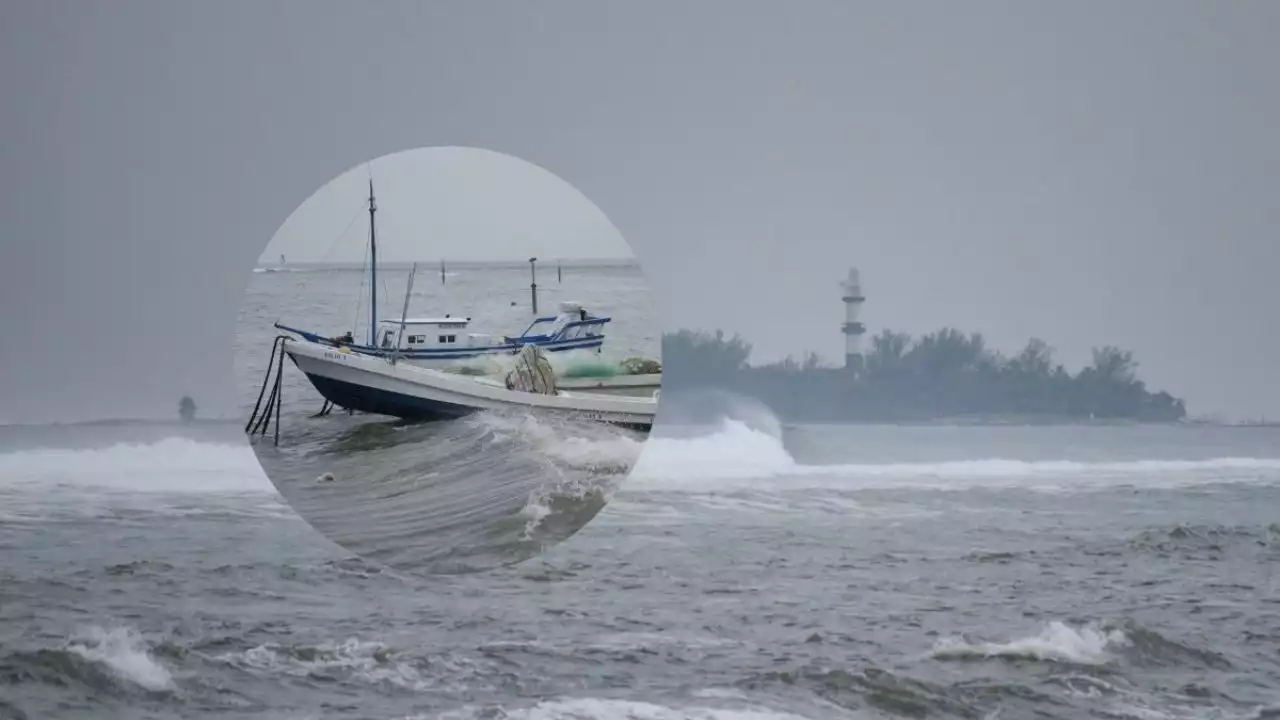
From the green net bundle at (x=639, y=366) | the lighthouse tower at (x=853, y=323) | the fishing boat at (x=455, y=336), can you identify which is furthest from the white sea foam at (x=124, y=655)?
the lighthouse tower at (x=853, y=323)

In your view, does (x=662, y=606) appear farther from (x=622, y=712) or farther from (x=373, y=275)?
(x=373, y=275)

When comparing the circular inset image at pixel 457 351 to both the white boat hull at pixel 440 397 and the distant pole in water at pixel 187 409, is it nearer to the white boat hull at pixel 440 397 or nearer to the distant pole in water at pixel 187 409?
the white boat hull at pixel 440 397

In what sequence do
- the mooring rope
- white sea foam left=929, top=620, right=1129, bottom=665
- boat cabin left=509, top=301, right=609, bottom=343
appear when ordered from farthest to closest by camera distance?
white sea foam left=929, top=620, right=1129, bottom=665 < boat cabin left=509, top=301, right=609, bottom=343 < the mooring rope

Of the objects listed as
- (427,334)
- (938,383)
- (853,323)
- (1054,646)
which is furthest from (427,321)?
(938,383)

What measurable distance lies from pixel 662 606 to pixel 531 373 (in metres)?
0.76

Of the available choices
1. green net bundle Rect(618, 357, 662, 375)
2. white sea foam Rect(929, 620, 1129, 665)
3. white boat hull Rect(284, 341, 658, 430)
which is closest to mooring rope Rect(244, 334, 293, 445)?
white boat hull Rect(284, 341, 658, 430)

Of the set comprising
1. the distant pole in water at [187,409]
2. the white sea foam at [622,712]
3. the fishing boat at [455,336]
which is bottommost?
the white sea foam at [622,712]

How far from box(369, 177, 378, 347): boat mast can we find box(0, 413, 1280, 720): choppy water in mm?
566

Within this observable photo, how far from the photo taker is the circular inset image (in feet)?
10.0

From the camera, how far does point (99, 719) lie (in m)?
3.07

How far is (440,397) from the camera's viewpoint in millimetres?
3121

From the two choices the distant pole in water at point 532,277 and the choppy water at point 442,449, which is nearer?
the choppy water at point 442,449

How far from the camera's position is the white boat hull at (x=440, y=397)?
10.1ft

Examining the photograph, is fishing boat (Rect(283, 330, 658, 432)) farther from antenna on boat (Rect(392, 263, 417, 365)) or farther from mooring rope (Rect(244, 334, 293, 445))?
mooring rope (Rect(244, 334, 293, 445))
